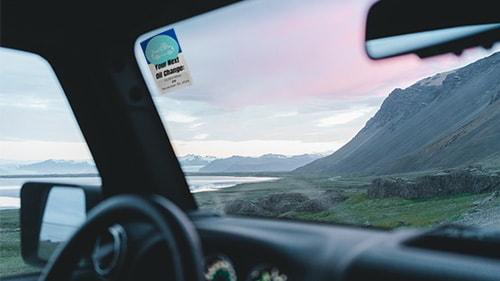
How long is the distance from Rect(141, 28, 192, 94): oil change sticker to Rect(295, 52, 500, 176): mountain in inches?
40.3

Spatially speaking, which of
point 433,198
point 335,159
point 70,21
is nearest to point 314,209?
point 335,159

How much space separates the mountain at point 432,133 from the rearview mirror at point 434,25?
957 mm

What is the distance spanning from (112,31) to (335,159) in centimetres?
→ 174

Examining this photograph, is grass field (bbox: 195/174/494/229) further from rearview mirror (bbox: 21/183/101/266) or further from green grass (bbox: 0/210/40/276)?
green grass (bbox: 0/210/40/276)

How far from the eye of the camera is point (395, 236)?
209 cm

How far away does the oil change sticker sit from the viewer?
3287 millimetres

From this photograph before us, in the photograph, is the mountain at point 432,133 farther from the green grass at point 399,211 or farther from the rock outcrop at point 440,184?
the green grass at point 399,211

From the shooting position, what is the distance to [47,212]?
3166 mm

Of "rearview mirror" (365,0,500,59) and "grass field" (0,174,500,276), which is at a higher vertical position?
"rearview mirror" (365,0,500,59)

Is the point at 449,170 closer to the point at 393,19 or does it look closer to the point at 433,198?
the point at 433,198

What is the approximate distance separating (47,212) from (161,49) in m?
1.30

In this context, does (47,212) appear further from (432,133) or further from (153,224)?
(432,133)

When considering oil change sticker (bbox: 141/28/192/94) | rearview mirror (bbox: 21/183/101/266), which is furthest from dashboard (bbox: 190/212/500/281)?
oil change sticker (bbox: 141/28/192/94)

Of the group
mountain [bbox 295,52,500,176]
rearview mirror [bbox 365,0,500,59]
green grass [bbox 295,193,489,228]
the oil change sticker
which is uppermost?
the oil change sticker
